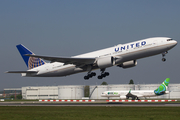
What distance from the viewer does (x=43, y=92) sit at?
114 meters

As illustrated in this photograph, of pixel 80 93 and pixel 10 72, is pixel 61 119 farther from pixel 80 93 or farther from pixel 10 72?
pixel 80 93

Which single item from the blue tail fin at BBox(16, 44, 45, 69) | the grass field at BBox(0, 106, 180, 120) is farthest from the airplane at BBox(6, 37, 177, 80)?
the grass field at BBox(0, 106, 180, 120)

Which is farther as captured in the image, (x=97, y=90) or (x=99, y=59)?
(x=97, y=90)

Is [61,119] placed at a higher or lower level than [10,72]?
lower

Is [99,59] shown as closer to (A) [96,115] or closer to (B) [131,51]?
(B) [131,51]

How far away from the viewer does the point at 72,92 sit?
9875 cm

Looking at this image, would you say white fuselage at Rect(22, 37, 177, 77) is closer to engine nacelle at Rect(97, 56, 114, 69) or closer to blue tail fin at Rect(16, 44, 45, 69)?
engine nacelle at Rect(97, 56, 114, 69)

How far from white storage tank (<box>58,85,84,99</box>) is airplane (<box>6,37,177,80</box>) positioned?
45.2 m

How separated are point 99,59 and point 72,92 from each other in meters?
57.0

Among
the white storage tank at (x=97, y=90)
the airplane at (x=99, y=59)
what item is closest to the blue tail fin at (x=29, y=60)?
the airplane at (x=99, y=59)

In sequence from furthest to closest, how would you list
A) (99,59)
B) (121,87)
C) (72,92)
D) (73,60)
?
(72,92), (121,87), (73,60), (99,59)

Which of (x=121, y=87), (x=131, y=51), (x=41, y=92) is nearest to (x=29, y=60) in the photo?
(x=131, y=51)

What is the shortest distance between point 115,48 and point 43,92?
76915mm

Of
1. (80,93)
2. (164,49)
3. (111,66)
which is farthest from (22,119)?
(80,93)
